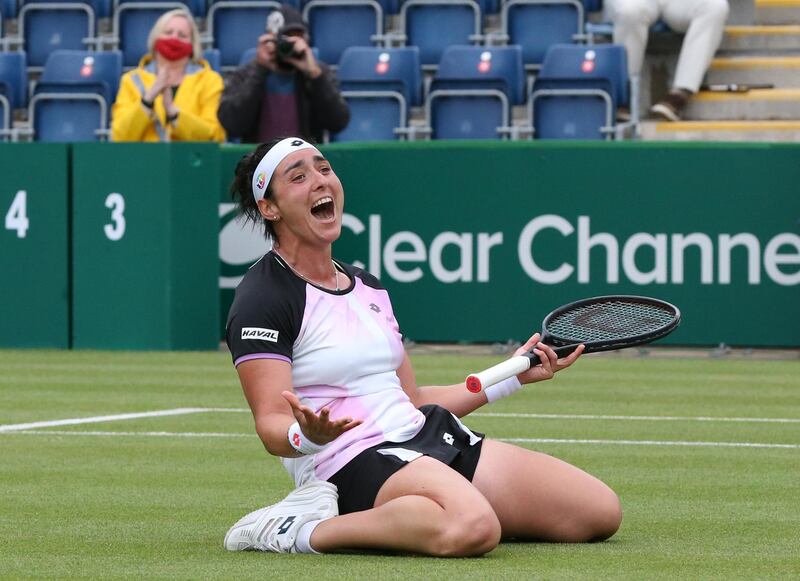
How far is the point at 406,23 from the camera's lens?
59.6 ft

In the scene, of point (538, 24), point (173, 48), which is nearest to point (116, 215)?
point (173, 48)

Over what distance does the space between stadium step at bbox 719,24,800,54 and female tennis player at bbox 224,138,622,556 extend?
1347 cm

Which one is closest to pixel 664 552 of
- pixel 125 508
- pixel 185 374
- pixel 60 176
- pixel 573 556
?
pixel 573 556

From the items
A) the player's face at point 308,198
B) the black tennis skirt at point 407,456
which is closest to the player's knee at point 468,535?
the black tennis skirt at point 407,456

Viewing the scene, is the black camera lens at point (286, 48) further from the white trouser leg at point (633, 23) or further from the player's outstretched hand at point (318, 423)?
the player's outstretched hand at point (318, 423)

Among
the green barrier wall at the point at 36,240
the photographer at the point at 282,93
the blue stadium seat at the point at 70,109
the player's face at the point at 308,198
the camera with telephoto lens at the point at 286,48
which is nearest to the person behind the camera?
the player's face at the point at 308,198

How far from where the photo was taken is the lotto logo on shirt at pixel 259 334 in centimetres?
531

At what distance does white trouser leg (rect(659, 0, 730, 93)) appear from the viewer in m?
17.4

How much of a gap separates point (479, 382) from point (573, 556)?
22.5 inches

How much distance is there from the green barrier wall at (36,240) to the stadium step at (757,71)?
7.35 metres

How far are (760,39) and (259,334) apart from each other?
557 inches

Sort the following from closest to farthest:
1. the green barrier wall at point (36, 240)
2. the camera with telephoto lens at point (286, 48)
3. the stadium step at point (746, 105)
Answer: the camera with telephoto lens at point (286, 48) < the green barrier wall at point (36, 240) < the stadium step at point (746, 105)

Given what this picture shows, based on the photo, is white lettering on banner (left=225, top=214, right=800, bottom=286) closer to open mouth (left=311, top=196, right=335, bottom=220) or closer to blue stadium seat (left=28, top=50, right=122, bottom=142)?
blue stadium seat (left=28, top=50, right=122, bottom=142)

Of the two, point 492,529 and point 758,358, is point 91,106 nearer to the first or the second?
point 758,358
